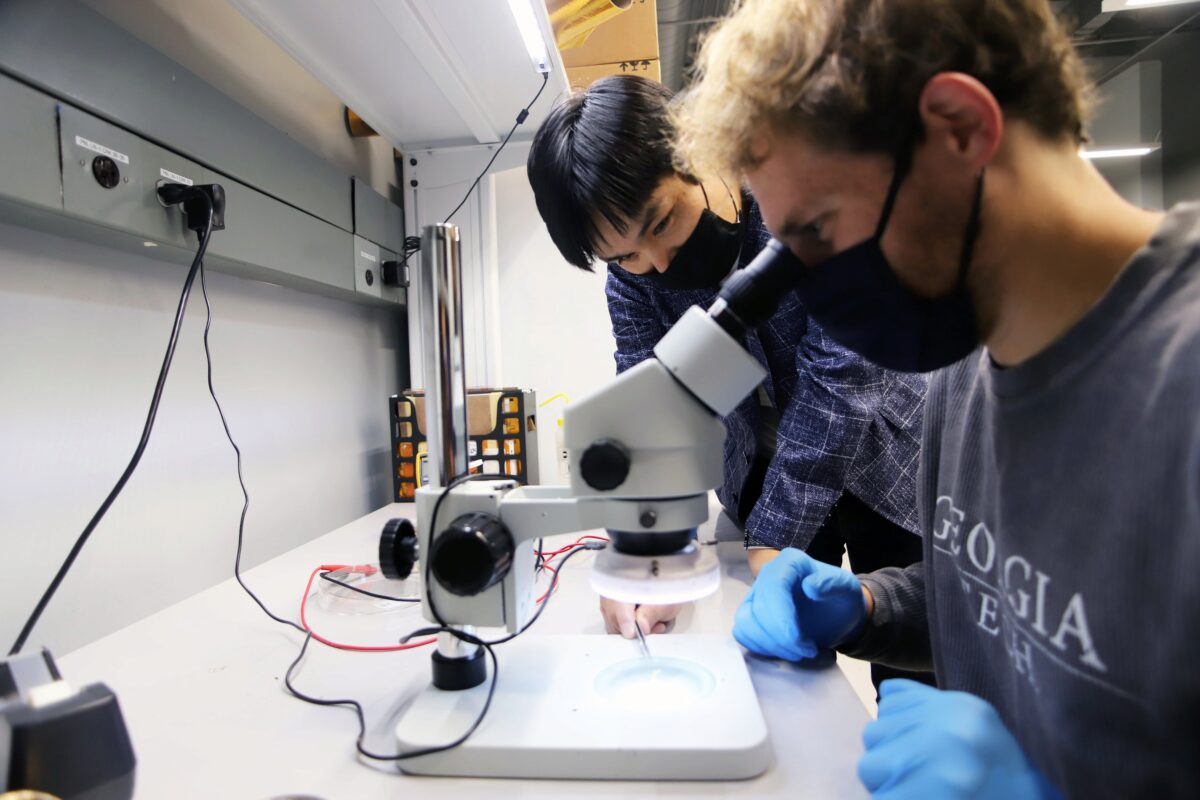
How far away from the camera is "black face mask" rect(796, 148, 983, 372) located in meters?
0.53

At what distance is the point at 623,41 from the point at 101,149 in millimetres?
1274

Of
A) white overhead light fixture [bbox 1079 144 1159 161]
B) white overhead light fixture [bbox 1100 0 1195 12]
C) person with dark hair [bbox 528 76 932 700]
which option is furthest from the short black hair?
white overhead light fixture [bbox 1079 144 1159 161]

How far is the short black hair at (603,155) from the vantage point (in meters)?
0.91

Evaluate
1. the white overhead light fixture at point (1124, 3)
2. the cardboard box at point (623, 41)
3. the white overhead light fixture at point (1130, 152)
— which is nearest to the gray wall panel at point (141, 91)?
the cardboard box at point (623, 41)

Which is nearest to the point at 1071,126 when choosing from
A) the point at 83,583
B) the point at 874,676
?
the point at 874,676

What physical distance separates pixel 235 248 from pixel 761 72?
3.47ft

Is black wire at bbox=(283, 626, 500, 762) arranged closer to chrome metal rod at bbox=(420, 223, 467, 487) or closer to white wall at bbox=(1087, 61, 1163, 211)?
chrome metal rod at bbox=(420, 223, 467, 487)

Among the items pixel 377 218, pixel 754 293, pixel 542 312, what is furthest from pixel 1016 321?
pixel 377 218

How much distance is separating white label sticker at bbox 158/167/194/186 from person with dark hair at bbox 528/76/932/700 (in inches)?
23.8

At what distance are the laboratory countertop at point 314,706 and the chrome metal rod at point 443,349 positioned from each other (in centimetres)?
26

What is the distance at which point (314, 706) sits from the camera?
2.12 feet

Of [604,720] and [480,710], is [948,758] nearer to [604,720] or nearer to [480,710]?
[604,720]

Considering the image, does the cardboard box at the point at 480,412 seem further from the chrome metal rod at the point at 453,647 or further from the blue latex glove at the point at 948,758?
the blue latex glove at the point at 948,758

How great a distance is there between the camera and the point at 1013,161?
0.47 meters
